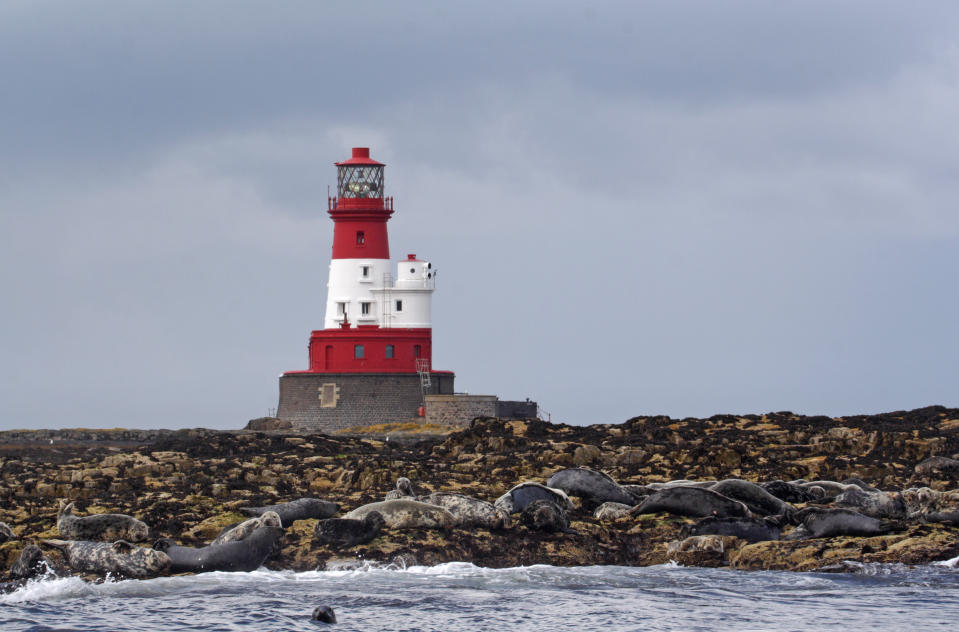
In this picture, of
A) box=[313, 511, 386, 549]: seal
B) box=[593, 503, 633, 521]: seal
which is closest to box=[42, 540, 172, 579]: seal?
box=[313, 511, 386, 549]: seal

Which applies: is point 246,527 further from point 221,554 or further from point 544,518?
point 544,518

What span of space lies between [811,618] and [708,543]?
3.81m

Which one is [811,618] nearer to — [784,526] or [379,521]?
[784,526]

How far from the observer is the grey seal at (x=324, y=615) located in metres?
16.2

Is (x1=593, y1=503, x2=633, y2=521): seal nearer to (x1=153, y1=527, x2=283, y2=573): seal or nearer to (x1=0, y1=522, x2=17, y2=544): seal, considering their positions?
(x1=153, y1=527, x2=283, y2=573): seal

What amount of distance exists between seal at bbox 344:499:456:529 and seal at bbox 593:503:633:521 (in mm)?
2648

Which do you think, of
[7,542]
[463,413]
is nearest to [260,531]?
[7,542]

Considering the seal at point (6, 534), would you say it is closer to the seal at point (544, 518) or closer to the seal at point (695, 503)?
the seal at point (544, 518)

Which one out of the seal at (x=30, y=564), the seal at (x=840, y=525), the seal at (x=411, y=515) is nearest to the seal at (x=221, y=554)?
the seal at (x=30, y=564)

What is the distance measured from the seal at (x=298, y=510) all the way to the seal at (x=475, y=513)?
6.02 ft

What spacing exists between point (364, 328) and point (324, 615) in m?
39.8

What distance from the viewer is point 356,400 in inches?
2151

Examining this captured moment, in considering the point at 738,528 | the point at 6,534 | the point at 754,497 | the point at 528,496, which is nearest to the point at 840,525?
the point at 738,528

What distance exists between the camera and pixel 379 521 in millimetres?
20328
